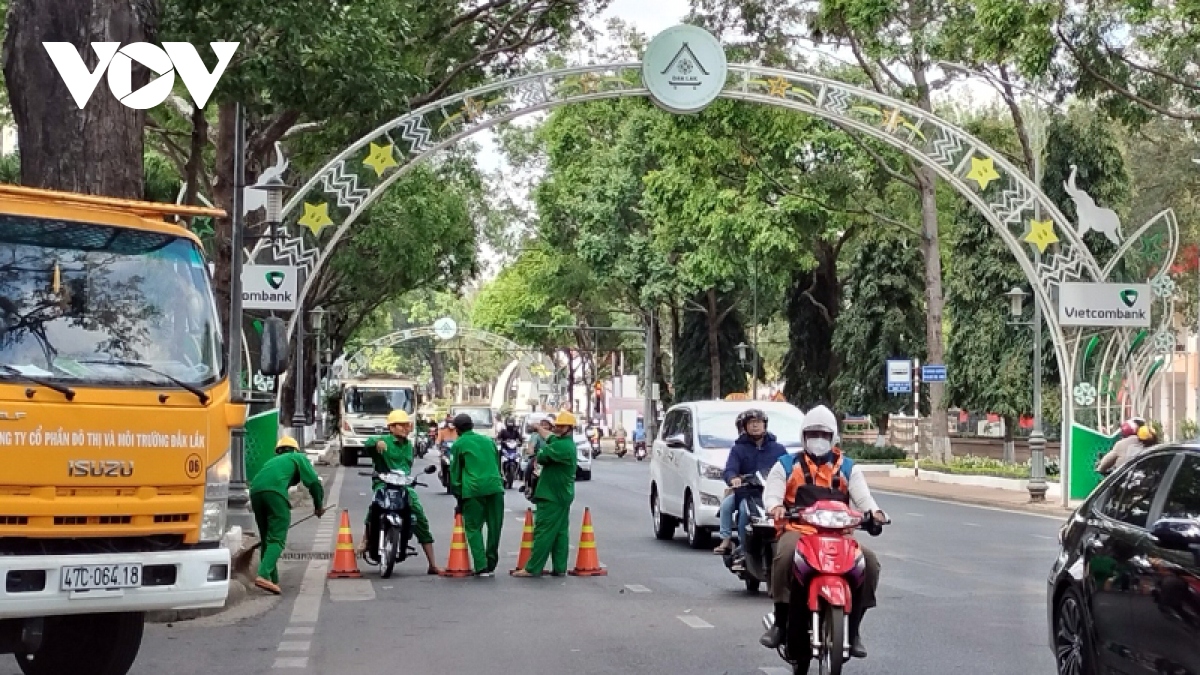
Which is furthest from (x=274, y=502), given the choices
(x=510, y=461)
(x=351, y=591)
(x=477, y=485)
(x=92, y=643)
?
(x=510, y=461)

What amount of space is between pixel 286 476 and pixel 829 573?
26.2 ft

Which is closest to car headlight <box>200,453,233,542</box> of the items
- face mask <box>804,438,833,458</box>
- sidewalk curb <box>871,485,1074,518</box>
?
face mask <box>804,438,833,458</box>

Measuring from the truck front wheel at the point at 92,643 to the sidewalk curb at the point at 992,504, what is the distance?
2162 centimetres

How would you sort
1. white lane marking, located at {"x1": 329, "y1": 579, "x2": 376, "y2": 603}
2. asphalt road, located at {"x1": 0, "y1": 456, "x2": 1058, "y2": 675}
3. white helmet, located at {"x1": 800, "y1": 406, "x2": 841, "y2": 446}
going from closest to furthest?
white helmet, located at {"x1": 800, "y1": 406, "x2": 841, "y2": 446}, asphalt road, located at {"x1": 0, "y1": 456, "x2": 1058, "y2": 675}, white lane marking, located at {"x1": 329, "y1": 579, "x2": 376, "y2": 603}

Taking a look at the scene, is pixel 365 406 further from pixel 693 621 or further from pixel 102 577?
pixel 102 577

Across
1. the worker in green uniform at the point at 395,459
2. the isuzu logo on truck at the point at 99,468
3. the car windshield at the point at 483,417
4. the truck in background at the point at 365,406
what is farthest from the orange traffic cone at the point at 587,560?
the truck in background at the point at 365,406

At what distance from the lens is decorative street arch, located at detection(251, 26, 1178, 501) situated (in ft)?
96.1

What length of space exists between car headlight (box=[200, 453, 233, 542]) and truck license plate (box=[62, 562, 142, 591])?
0.56 meters

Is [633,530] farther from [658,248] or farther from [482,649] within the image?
[658,248]

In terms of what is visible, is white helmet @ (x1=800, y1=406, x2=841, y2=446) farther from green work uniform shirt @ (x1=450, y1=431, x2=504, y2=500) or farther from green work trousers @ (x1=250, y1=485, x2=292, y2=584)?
green work uniform shirt @ (x1=450, y1=431, x2=504, y2=500)

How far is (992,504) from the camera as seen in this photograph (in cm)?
3378

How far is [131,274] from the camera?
10102mm

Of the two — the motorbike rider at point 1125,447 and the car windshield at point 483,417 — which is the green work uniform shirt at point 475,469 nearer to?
the motorbike rider at point 1125,447

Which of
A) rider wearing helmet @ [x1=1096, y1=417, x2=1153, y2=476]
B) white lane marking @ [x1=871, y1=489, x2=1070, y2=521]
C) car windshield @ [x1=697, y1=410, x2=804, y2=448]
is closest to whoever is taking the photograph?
car windshield @ [x1=697, y1=410, x2=804, y2=448]
